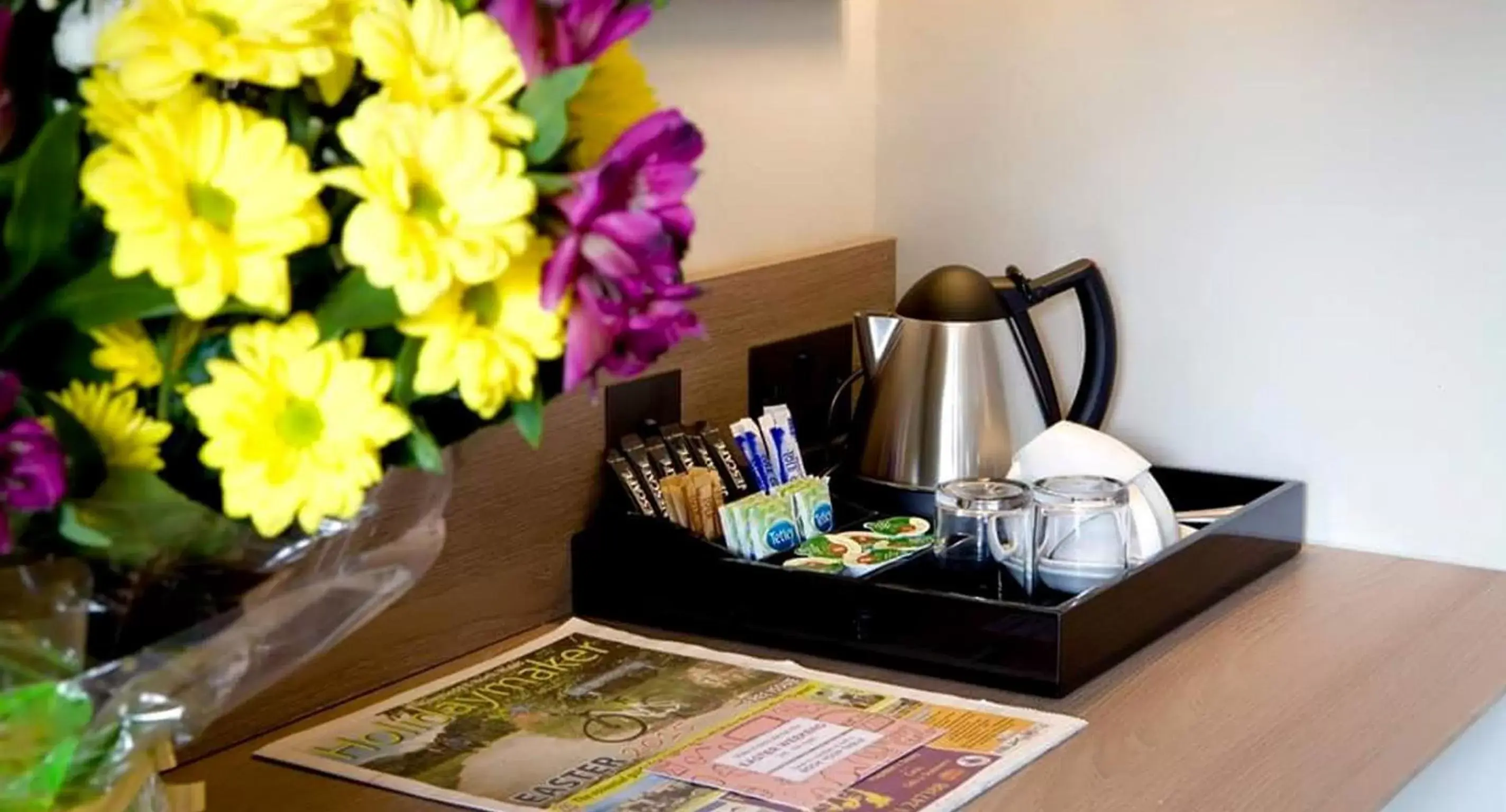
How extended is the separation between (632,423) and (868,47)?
549 mm

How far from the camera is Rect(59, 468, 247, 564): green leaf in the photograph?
25.9 inches

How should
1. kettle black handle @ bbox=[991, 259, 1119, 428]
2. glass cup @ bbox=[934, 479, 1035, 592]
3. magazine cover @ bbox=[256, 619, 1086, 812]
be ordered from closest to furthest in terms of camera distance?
1. magazine cover @ bbox=[256, 619, 1086, 812]
2. glass cup @ bbox=[934, 479, 1035, 592]
3. kettle black handle @ bbox=[991, 259, 1119, 428]

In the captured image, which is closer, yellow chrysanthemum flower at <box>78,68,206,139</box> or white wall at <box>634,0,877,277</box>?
yellow chrysanthemum flower at <box>78,68,206,139</box>

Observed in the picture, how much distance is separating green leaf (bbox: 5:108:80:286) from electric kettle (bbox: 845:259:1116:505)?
1078 millimetres

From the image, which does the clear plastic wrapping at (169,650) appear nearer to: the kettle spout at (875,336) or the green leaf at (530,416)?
the green leaf at (530,416)

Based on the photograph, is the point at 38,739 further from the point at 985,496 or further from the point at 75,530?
the point at 985,496

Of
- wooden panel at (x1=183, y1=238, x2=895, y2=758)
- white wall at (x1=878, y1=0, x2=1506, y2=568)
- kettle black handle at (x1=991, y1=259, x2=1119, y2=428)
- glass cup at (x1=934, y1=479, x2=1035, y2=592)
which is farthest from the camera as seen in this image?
kettle black handle at (x1=991, y1=259, x2=1119, y2=428)

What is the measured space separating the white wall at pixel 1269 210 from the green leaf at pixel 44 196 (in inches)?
50.2

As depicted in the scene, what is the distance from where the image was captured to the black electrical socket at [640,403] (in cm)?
155

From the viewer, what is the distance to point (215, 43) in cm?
62

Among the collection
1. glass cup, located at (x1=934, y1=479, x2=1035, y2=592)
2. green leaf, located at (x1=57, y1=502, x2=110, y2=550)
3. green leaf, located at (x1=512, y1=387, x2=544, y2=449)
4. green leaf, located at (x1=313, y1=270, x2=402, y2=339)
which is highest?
green leaf, located at (x1=313, y1=270, x2=402, y2=339)

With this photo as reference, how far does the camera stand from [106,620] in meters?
0.73

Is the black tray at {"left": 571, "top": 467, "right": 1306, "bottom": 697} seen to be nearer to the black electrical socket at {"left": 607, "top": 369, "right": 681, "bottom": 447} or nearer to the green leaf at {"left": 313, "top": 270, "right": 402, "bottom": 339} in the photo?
the black electrical socket at {"left": 607, "top": 369, "right": 681, "bottom": 447}

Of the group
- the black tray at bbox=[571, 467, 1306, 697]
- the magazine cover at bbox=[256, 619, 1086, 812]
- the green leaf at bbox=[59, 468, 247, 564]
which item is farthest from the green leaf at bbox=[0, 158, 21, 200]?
the black tray at bbox=[571, 467, 1306, 697]
